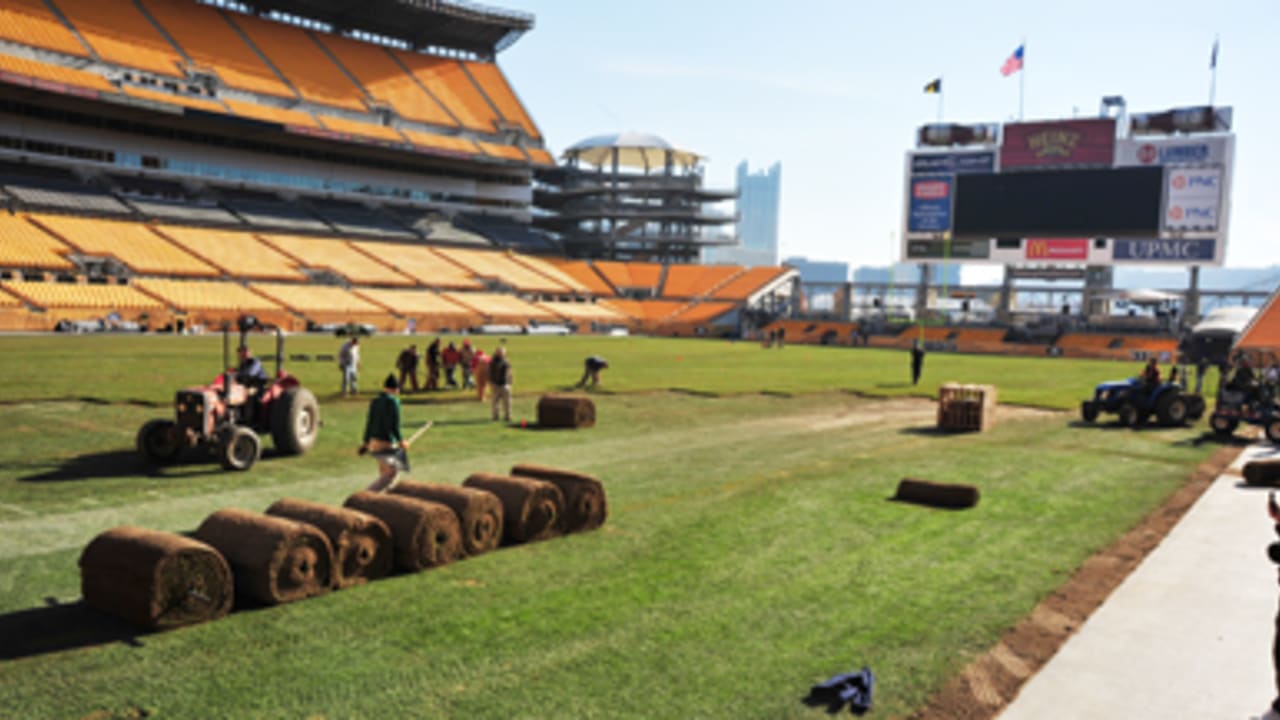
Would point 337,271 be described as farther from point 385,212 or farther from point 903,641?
point 903,641

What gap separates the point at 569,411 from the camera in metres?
19.8

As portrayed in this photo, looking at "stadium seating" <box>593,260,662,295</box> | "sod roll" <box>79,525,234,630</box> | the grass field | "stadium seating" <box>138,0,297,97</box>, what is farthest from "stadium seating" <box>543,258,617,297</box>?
"sod roll" <box>79,525,234,630</box>

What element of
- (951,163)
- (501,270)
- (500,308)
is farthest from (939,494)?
(501,270)

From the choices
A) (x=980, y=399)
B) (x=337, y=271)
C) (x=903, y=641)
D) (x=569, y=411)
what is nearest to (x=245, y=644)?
(x=903, y=641)

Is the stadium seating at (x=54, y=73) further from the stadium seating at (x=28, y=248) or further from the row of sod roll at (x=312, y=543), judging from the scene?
the row of sod roll at (x=312, y=543)

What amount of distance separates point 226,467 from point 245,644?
24.6ft

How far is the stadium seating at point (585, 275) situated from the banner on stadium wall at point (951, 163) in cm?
3306

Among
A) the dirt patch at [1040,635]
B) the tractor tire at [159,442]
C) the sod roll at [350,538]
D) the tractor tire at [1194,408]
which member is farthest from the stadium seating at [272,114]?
the dirt patch at [1040,635]

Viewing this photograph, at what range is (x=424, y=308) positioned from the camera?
66.4 metres

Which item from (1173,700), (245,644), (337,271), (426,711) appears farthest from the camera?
(337,271)

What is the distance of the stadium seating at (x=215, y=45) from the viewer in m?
74.6

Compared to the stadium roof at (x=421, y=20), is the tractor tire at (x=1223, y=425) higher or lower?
lower

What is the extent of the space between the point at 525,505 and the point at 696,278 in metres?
88.3

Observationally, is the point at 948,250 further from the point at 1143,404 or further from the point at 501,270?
the point at 1143,404
